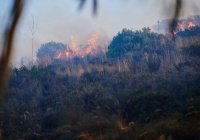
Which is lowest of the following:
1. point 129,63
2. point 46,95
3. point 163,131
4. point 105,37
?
point 163,131

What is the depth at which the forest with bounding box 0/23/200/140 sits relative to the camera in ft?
28.2

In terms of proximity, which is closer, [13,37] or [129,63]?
[13,37]

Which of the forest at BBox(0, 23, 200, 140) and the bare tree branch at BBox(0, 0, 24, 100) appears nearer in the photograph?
the bare tree branch at BBox(0, 0, 24, 100)

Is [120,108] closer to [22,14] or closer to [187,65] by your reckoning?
[187,65]

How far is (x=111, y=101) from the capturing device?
11.3m

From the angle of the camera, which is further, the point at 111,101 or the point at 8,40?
the point at 111,101

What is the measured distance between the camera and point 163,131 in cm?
780

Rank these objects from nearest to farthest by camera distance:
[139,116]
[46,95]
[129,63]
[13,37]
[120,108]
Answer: [13,37] < [139,116] < [120,108] < [46,95] < [129,63]

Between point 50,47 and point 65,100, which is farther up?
point 50,47

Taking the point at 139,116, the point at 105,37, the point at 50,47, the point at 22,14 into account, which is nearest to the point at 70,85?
the point at 139,116

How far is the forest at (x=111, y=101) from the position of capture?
8594mm

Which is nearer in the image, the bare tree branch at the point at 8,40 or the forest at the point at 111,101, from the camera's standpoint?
the bare tree branch at the point at 8,40

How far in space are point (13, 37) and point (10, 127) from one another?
884cm

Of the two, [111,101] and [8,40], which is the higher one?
[8,40]
